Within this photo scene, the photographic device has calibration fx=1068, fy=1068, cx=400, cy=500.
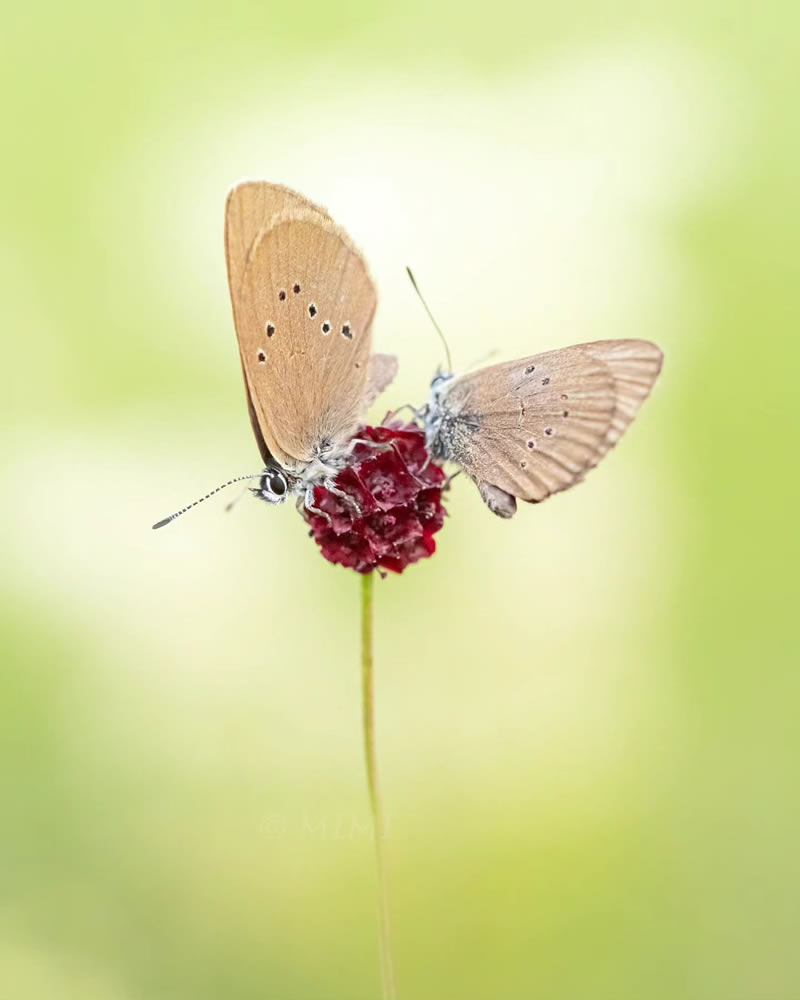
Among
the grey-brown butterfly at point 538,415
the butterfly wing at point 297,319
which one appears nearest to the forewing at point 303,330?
the butterfly wing at point 297,319

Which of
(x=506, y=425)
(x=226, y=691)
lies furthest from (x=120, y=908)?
(x=506, y=425)

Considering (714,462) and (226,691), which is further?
(714,462)

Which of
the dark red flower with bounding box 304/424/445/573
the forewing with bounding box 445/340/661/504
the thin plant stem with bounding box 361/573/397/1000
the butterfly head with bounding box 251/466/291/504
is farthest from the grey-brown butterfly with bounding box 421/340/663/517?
the thin plant stem with bounding box 361/573/397/1000

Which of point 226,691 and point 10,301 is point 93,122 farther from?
point 226,691

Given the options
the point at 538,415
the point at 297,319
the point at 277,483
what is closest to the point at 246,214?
the point at 297,319

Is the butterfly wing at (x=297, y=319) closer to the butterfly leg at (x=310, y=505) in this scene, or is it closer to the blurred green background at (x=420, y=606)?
the butterfly leg at (x=310, y=505)

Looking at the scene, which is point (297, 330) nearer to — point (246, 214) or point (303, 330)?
point (303, 330)
